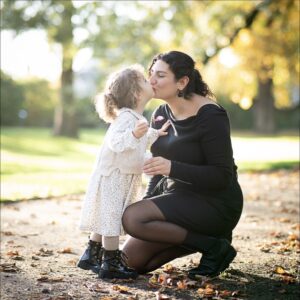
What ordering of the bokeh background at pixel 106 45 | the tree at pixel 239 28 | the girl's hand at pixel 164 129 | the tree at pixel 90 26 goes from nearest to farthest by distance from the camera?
the girl's hand at pixel 164 129, the bokeh background at pixel 106 45, the tree at pixel 90 26, the tree at pixel 239 28

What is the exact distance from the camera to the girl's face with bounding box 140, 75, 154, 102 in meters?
4.20

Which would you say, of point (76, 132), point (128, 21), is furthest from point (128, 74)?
point (76, 132)

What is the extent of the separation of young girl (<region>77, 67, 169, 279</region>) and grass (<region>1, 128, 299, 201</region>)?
17.5ft

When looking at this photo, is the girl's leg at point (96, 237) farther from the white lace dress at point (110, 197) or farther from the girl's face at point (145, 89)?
the girl's face at point (145, 89)

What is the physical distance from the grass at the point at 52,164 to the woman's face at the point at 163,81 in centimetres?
553

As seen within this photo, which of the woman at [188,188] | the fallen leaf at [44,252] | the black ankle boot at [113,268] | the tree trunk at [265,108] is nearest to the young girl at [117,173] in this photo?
the black ankle boot at [113,268]

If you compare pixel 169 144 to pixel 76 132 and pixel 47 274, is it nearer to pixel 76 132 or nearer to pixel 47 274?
pixel 47 274

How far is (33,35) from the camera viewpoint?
18797 mm

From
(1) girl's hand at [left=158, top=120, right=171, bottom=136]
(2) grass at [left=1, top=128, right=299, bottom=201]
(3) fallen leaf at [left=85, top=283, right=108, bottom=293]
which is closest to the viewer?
(3) fallen leaf at [left=85, top=283, right=108, bottom=293]

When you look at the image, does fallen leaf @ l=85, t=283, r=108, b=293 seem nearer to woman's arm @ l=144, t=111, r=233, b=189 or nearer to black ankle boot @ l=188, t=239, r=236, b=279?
black ankle boot @ l=188, t=239, r=236, b=279

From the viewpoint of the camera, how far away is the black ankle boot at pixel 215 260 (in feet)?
13.6

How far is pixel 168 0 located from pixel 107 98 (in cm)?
1589

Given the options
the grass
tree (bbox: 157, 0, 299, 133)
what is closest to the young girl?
the grass

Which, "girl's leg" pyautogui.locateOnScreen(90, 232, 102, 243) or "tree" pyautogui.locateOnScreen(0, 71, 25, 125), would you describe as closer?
"girl's leg" pyautogui.locateOnScreen(90, 232, 102, 243)
